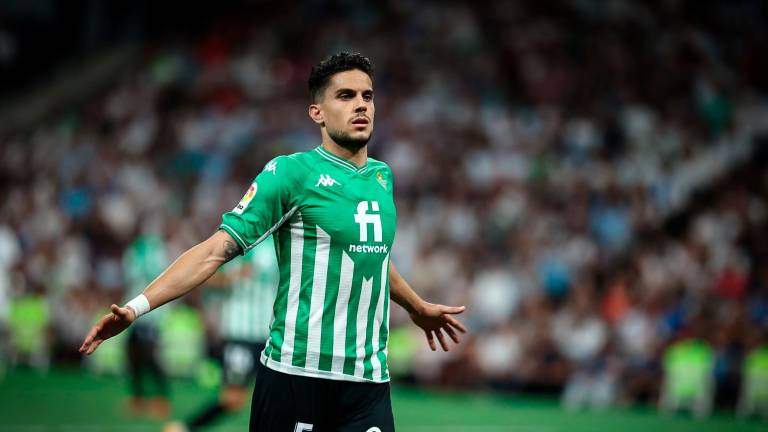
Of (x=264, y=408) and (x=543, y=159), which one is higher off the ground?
(x=543, y=159)

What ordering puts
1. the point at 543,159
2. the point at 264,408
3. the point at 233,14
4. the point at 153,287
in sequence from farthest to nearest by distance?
the point at 233,14, the point at 543,159, the point at 264,408, the point at 153,287

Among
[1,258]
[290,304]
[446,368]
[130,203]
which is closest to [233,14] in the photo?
[130,203]

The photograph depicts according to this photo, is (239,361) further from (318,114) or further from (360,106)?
(360,106)

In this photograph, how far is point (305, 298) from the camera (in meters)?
4.80

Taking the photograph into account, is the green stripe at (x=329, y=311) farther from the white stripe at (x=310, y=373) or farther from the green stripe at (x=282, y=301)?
the green stripe at (x=282, y=301)

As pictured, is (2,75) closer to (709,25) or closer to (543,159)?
(543,159)

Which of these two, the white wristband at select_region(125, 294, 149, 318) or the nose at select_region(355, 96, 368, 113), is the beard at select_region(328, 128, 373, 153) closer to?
the nose at select_region(355, 96, 368, 113)

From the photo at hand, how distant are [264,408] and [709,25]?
570 inches

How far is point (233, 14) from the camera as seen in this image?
22672 millimetres

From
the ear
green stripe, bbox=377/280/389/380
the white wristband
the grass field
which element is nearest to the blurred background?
the grass field

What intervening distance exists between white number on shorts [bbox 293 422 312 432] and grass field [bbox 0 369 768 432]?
6.83 metres

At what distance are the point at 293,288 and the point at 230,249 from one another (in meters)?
0.35

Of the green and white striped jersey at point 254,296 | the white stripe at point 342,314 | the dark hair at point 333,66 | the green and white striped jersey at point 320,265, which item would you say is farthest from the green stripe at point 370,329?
the green and white striped jersey at point 254,296

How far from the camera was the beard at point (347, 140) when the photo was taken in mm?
4922
